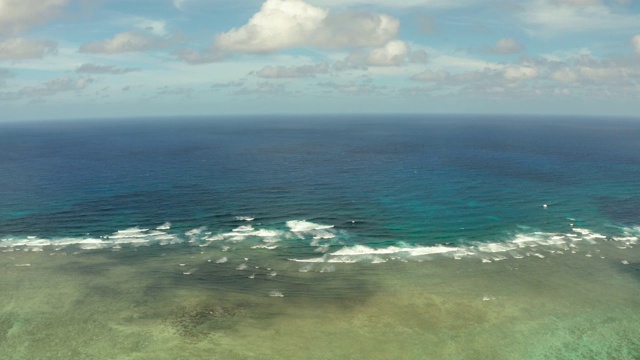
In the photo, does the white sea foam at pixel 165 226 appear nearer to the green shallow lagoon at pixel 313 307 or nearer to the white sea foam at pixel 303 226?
the green shallow lagoon at pixel 313 307

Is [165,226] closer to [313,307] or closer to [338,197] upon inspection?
[338,197]

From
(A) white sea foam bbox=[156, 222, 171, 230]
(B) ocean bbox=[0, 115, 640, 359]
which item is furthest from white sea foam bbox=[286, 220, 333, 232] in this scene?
(A) white sea foam bbox=[156, 222, 171, 230]

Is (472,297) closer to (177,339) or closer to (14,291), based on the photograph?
(177,339)

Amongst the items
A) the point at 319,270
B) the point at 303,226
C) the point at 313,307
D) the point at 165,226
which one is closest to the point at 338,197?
the point at 303,226

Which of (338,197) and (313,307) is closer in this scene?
(313,307)

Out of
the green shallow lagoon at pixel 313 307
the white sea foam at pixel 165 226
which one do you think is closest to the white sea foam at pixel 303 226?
the green shallow lagoon at pixel 313 307

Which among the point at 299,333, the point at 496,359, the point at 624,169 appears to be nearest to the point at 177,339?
the point at 299,333

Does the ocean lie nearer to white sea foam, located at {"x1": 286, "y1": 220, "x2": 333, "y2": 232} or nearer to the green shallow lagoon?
the green shallow lagoon
